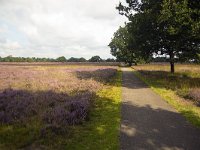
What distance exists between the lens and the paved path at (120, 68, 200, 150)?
33.7 feet

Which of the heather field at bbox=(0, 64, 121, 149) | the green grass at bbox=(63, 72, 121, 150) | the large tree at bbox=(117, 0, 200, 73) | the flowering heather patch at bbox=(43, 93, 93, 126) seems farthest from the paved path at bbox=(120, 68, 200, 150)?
the large tree at bbox=(117, 0, 200, 73)

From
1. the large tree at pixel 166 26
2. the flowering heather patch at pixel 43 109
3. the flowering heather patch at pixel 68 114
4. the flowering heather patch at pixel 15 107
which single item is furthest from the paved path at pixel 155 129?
the large tree at pixel 166 26

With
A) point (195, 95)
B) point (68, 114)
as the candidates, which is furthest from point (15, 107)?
point (195, 95)

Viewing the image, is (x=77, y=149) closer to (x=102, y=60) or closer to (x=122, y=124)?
(x=122, y=124)

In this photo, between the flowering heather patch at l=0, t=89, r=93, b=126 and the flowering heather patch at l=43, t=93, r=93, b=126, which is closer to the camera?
the flowering heather patch at l=43, t=93, r=93, b=126

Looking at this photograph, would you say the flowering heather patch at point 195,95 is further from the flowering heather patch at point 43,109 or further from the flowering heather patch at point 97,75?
the flowering heather patch at point 97,75

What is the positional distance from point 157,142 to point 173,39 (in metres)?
24.3

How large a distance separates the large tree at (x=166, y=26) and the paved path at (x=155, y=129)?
1107cm

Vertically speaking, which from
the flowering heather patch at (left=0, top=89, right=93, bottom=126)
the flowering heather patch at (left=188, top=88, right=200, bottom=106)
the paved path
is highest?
the flowering heather patch at (left=0, top=89, right=93, bottom=126)

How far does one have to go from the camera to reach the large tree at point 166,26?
2614 cm

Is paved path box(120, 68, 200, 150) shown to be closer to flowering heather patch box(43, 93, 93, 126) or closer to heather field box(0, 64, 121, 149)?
heather field box(0, 64, 121, 149)

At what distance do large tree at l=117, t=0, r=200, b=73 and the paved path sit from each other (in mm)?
11068

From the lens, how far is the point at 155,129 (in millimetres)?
12336

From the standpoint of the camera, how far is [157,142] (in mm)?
10562
